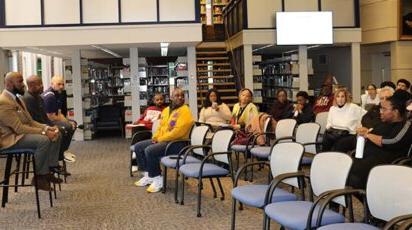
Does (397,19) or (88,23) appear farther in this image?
(397,19)

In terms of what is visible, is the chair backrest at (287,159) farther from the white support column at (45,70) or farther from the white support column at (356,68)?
→ the white support column at (45,70)

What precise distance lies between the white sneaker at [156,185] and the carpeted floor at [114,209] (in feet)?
0.34

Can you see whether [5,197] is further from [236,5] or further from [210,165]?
[236,5]

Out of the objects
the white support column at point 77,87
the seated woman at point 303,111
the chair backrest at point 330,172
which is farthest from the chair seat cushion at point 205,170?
the white support column at point 77,87

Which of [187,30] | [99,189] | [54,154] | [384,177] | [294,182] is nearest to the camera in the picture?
[384,177]

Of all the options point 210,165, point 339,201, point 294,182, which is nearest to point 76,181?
point 210,165

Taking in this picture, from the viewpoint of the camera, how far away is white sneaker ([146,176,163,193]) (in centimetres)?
717

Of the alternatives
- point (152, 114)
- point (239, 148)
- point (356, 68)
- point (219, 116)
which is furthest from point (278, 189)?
point (356, 68)

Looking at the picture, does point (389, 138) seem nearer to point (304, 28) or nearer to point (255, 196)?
point (255, 196)

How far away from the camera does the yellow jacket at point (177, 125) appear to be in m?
7.15

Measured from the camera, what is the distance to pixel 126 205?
6.49 metres

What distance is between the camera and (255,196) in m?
4.61

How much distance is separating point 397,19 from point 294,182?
35.4ft

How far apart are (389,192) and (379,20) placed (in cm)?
1191
